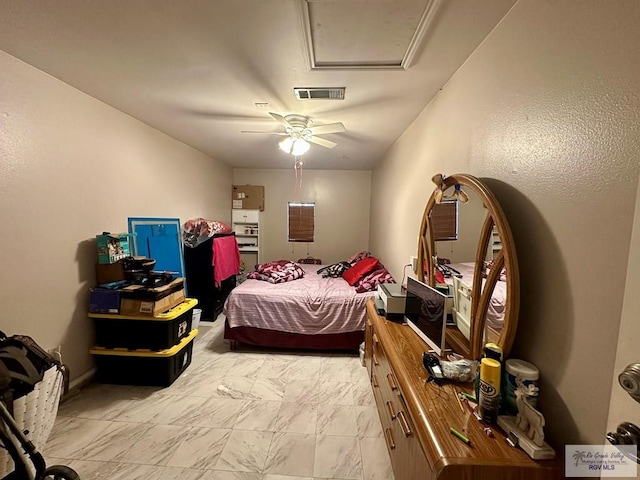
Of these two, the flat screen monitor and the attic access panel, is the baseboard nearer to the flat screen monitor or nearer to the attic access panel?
the flat screen monitor

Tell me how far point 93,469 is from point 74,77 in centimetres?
258

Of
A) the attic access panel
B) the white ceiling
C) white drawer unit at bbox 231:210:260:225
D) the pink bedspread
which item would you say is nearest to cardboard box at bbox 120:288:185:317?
the pink bedspread

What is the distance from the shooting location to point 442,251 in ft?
5.89

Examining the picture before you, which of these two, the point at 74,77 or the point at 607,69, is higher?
the point at 74,77

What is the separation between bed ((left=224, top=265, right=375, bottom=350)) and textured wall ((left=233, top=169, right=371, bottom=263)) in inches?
97.8

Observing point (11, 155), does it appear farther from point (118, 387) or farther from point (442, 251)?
point (442, 251)

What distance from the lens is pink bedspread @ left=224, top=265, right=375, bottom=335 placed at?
9.39 feet

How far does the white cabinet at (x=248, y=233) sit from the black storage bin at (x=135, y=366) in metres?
3.01

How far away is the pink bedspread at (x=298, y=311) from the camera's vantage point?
2.86 meters

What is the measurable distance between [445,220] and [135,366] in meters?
2.80

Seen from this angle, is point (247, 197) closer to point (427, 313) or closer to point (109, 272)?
point (109, 272)

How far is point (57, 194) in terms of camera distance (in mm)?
1967

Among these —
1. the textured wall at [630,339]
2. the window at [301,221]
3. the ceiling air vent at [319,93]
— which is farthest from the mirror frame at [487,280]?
the window at [301,221]

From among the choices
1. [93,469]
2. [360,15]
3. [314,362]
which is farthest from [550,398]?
[93,469]
